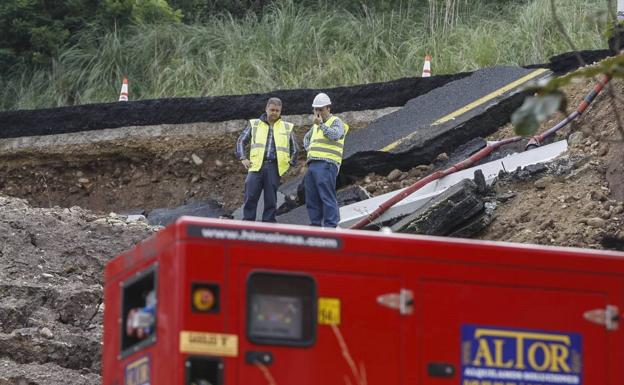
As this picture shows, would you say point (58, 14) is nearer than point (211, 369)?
No

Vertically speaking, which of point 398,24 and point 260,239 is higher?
point 398,24

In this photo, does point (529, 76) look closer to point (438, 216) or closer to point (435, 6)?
point (438, 216)

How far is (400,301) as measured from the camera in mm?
7375

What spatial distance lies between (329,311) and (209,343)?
25.3 inches

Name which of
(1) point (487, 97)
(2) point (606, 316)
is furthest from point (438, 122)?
(2) point (606, 316)

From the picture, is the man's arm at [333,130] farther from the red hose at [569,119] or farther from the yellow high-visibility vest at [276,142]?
the red hose at [569,119]

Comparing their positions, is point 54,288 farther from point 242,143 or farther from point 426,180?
point 426,180

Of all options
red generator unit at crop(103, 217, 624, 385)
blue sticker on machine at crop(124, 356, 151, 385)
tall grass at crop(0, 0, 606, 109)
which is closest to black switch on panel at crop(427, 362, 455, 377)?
red generator unit at crop(103, 217, 624, 385)

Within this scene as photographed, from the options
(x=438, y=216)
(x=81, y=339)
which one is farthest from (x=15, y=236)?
(x=438, y=216)

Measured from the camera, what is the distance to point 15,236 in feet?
54.5

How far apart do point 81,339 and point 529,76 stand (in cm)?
1071

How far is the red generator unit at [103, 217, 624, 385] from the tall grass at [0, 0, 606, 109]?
63.0ft

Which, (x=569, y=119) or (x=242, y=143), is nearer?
(x=242, y=143)

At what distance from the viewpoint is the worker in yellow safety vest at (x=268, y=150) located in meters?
17.3
